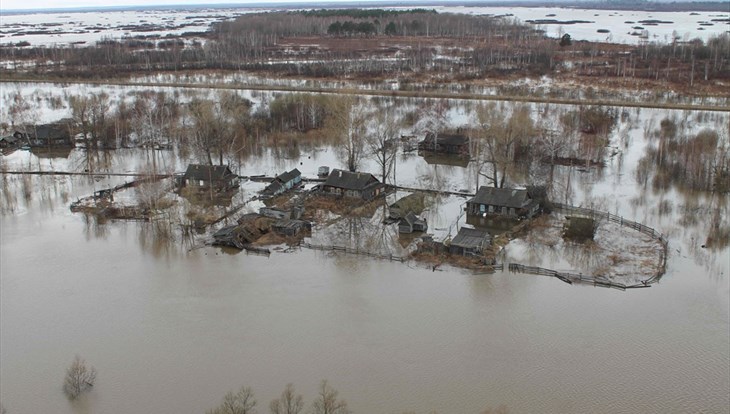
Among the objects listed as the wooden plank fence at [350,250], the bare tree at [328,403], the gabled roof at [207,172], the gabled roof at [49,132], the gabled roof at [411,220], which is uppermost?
the gabled roof at [49,132]

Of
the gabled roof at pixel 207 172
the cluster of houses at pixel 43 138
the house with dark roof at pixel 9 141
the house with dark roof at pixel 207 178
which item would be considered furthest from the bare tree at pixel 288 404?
the house with dark roof at pixel 9 141

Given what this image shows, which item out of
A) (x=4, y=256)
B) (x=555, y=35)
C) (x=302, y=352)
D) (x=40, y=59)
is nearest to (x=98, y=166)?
(x=4, y=256)

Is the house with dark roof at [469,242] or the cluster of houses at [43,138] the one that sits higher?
the cluster of houses at [43,138]

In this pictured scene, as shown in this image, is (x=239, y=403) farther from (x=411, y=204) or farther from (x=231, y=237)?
(x=411, y=204)

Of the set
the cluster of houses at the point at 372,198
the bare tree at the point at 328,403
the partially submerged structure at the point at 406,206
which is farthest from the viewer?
the partially submerged structure at the point at 406,206

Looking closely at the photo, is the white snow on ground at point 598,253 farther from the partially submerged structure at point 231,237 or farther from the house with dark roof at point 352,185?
the partially submerged structure at point 231,237
